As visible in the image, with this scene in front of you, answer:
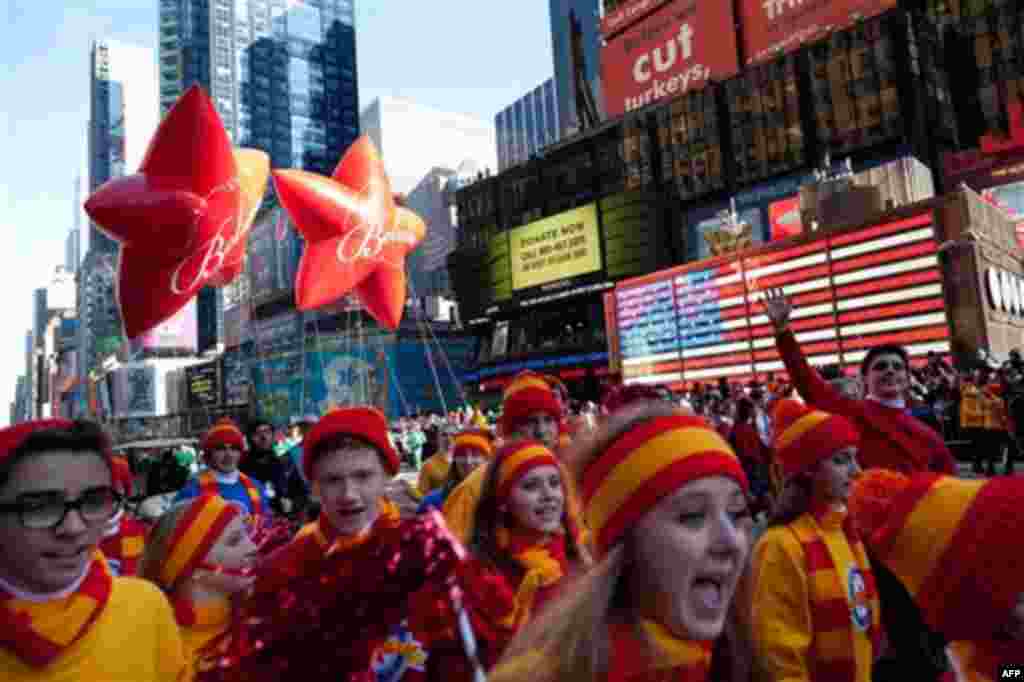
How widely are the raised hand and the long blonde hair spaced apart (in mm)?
3154

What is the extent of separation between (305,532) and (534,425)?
1.88 meters

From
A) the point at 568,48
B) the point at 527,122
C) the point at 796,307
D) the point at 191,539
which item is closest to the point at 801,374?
the point at 191,539

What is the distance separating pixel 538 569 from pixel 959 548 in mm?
1739

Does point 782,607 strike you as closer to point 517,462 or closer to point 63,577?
point 517,462

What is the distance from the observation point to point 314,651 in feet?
4.75

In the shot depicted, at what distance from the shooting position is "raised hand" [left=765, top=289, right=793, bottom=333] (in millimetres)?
4762

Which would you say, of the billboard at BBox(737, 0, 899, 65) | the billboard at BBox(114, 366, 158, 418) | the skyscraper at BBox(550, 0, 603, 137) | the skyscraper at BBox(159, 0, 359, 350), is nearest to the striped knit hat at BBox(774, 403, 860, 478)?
the billboard at BBox(737, 0, 899, 65)

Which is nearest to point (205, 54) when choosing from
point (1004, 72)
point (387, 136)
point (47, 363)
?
point (387, 136)

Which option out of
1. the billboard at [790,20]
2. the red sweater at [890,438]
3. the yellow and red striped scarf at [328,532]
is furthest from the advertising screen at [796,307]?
the billboard at [790,20]

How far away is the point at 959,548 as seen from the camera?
1.65 m

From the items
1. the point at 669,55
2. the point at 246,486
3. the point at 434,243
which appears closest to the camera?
the point at 246,486

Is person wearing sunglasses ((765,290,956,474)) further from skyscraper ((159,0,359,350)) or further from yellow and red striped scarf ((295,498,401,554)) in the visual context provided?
skyscraper ((159,0,359,350))


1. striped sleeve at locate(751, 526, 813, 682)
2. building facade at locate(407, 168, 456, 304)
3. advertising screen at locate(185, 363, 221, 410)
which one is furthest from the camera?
building facade at locate(407, 168, 456, 304)

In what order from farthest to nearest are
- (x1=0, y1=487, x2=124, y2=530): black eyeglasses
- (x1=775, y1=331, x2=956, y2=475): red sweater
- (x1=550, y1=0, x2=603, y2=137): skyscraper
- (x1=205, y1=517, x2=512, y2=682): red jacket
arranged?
(x1=550, y1=0, x2=603, y2=137): skyscraper, (x1=775, y1=331, x2=956, y2=475): red sweater, (x1=0, y1=487, x2=124, y2=530): black eyeglasses, (x1=205, y1=517, x2=512, y2=682): red jacket
